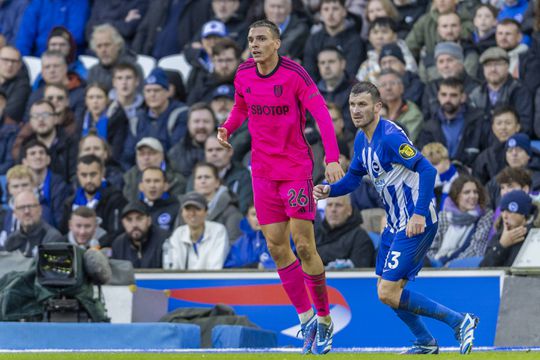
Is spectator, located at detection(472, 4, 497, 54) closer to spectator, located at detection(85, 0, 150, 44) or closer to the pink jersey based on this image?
spectator, located at detection(85, 0, 150, 44)

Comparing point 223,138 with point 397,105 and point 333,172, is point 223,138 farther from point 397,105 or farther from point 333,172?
point 397,105

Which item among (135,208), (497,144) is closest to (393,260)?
(497,144)

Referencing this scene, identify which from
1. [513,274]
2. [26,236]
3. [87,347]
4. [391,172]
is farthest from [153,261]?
[391,172]

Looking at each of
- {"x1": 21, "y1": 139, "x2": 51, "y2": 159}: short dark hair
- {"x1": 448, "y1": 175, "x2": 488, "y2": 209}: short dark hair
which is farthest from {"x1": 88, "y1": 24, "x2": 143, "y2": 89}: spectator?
{"x1": 448, "y1": 175, "x2": 488, "y2": 209}: short dark hair

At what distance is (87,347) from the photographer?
44.0 feet

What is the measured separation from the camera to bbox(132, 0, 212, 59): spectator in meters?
21.6

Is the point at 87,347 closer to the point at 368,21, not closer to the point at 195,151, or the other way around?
the point at 195,151

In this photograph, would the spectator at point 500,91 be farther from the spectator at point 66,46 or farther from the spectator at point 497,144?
the spectator at point 66,46

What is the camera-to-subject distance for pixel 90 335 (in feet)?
44.4

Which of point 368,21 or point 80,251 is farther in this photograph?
point 368,21

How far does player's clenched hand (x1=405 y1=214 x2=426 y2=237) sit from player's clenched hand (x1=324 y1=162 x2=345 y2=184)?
2.56ft

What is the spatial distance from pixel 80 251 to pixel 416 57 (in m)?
6.91

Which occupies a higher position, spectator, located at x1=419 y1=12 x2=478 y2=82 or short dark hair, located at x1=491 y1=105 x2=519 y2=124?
spectator, located at x1=419 y1=12 x2=478 y2=82

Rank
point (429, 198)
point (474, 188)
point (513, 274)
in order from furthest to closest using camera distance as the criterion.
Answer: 1. point (474, 188)
2. point (513, 274)
3. point (429, 198)
